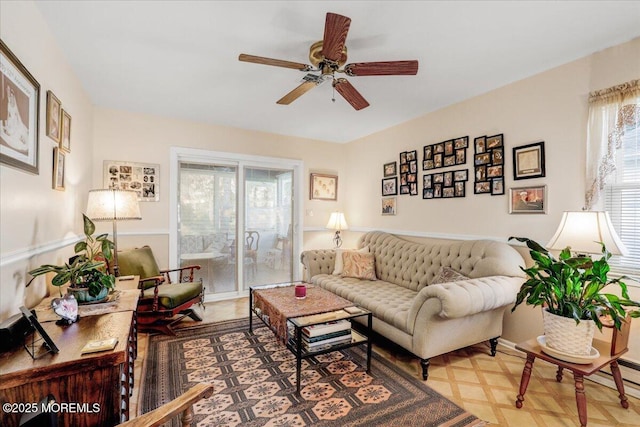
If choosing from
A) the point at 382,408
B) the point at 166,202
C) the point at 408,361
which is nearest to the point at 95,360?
the point at 382,408

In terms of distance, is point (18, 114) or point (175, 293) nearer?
point (18, 114)

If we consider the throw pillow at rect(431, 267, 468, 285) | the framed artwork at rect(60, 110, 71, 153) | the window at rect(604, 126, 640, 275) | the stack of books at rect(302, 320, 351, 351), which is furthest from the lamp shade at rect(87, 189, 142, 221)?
the window at rect(604, 126, 640, 275)

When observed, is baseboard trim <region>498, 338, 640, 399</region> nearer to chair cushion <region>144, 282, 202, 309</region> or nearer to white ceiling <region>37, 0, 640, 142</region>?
white ceiling <region>37, 0, 640, 142</region>

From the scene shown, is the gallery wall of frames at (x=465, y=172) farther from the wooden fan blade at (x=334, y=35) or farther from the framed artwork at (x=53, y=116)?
the framed artwork at (x=53, y=116)

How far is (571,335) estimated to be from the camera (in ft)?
6.03

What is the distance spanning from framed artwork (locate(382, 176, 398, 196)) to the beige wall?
145 inches

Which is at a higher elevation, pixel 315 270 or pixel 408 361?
pixel 315 270

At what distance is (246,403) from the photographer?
2016mm

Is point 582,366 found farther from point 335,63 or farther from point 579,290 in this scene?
point 335,63

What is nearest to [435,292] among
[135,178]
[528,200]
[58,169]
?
[528,200]

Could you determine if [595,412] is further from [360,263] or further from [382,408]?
[360,263]

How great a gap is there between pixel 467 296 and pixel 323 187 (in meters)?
3.34

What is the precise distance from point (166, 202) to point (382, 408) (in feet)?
11.6

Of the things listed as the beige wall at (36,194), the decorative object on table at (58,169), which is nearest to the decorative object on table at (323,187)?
the beige wall at (36,194)
